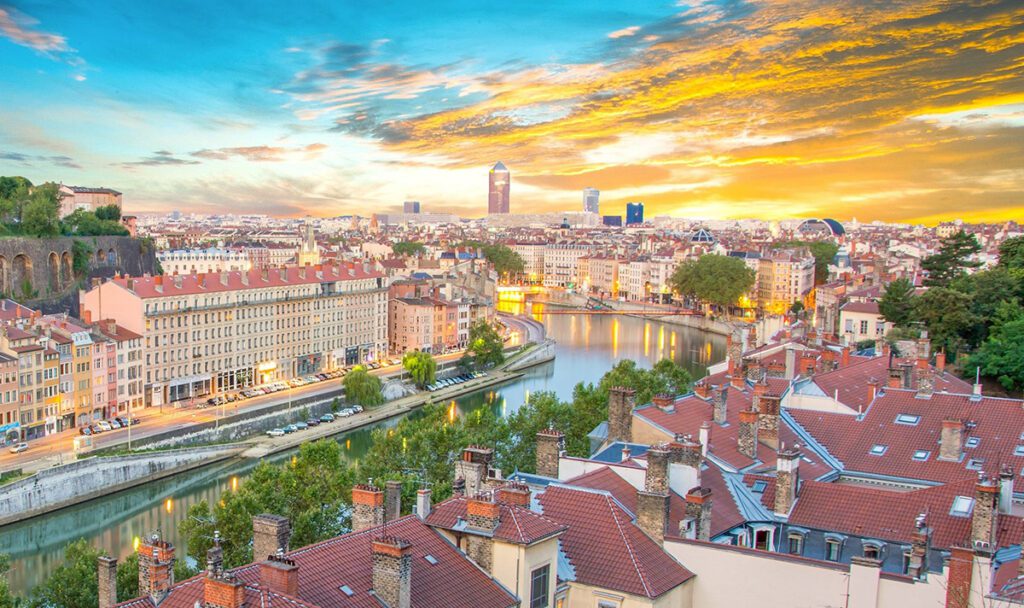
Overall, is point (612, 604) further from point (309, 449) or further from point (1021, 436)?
point (309, 449)

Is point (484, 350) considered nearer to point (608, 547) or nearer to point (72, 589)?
point (72, 589)

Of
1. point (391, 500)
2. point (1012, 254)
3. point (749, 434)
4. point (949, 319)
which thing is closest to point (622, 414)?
point (749, 434)

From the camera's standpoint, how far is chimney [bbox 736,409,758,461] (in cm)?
1236

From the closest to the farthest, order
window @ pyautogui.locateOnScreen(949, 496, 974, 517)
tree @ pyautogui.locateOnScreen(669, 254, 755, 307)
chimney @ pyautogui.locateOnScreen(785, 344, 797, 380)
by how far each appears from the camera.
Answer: window @ pyautogui.locateOnScreen(949, 496, 974, 517) < chimney @ pyautogui.locateOnScreen(785, 344, 797, 380) < tree @ pyautogui.locateOnScreen(669, 254, 755, 307)

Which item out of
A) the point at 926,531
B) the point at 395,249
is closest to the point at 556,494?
the point at 926,531

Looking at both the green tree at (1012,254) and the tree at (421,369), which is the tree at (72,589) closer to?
the tree at (421,369)

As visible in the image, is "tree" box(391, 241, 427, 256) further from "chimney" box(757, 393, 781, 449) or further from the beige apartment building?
"chimney" box(757, 393, 781, 449)

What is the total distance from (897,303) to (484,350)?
16395mm

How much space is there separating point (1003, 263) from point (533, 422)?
17.7 m

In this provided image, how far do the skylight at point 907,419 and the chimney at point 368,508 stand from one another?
799cm

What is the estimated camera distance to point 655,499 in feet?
28.2

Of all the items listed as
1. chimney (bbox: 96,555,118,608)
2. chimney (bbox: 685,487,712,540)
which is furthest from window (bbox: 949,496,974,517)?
chimney (bbox: 96,555,118,608)

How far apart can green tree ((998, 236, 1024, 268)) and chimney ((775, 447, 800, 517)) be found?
19.5 meters

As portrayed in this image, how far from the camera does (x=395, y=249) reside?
90562mm
